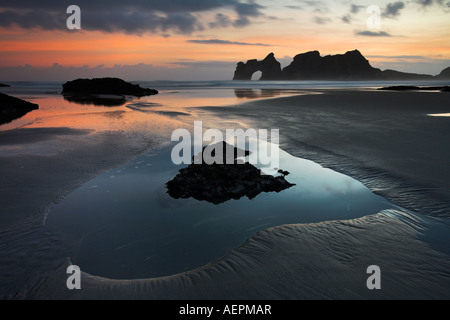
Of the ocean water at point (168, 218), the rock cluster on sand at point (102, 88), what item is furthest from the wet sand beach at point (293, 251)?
the rock cluster on sand at point (102, 88)

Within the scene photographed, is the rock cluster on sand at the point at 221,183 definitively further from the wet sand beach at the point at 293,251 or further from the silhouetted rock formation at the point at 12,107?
the silhouetted rock formation at the point at 12,107

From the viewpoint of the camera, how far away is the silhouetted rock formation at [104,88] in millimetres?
42375

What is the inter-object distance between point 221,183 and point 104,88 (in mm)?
43095

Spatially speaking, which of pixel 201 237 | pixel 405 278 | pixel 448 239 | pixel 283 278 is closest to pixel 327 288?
pixel 283 278

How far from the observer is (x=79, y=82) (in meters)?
46.0

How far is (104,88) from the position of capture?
141 ft

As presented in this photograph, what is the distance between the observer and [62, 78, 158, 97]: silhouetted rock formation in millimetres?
42375

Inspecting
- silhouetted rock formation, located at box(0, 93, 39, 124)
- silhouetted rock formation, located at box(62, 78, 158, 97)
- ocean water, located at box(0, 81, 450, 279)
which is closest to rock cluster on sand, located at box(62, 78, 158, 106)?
silhouetted rock formation, located at box(62, 78, 158, 97)

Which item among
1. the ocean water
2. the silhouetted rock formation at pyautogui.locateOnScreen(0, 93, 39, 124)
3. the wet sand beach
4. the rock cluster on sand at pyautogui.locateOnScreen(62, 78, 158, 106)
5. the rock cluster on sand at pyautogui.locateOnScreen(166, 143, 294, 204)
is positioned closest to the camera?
the wet sand beach

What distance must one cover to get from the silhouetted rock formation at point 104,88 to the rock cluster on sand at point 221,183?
125 ft

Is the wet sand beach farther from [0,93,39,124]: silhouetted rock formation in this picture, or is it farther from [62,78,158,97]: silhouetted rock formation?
[62,78,158,97]: silhouetted rock formation

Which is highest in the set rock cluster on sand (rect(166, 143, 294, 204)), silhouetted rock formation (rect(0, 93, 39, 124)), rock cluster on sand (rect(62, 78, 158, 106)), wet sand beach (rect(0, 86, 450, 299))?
rock cluster on sand (rect(62, 78, 158, 106))

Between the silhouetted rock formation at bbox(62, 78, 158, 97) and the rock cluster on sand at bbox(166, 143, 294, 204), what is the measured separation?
38.2 m
